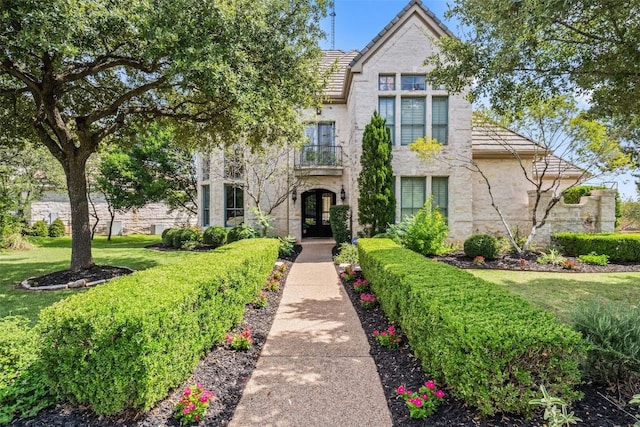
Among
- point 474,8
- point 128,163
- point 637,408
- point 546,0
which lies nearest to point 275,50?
point 474,8

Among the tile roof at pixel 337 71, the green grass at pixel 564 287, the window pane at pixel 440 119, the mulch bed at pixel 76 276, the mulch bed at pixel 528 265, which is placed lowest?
the mulch bed at pixel 76 276

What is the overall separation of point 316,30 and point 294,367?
286 inches

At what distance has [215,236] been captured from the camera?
14.3 m

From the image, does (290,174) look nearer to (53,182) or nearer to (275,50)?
(275,50)

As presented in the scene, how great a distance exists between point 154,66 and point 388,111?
8.57 m

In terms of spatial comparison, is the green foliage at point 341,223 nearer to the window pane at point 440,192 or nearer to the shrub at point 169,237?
the window pane at point 440,192

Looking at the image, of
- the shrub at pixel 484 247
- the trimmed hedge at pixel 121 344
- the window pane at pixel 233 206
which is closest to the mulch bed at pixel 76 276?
the trimmed hedge at pixel 121 344

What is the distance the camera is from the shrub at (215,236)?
14.3 metres

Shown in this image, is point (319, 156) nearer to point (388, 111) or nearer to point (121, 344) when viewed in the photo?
point (388, 111)

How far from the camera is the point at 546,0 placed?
447cm

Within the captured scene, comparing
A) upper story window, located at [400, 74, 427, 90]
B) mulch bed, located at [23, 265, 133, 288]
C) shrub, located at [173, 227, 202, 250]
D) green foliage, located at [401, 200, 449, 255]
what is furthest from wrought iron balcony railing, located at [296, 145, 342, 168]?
mulch bed, located at [23, 265, 133, 288]

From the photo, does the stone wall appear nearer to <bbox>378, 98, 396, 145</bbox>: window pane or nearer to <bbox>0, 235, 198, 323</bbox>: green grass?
<bbox>0, 235, 198, 323</bbox>: green grass

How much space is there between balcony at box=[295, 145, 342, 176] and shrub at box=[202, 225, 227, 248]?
4166 mm

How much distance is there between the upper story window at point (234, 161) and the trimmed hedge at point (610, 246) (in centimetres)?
1213
